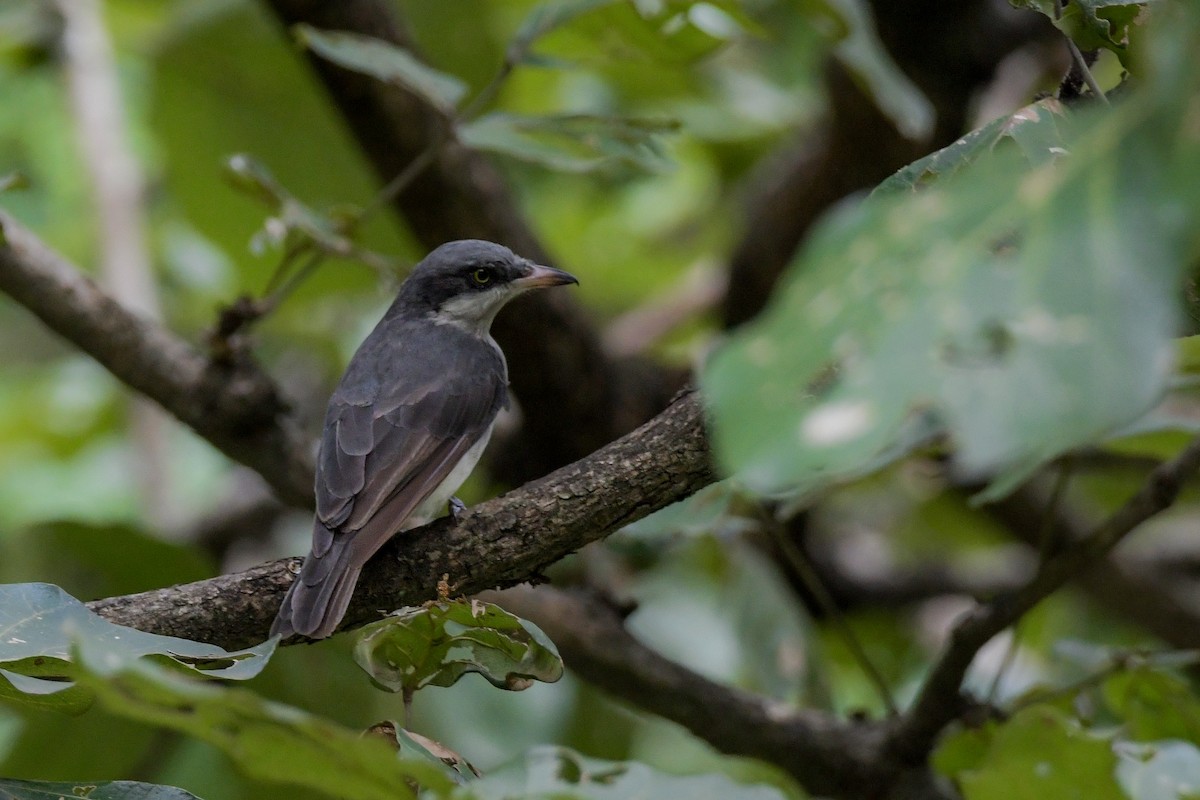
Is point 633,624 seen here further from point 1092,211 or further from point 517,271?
point 1092,211

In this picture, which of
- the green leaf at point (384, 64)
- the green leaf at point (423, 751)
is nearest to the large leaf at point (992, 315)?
the green leaf at point (423, 751)

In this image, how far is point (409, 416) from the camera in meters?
4.21

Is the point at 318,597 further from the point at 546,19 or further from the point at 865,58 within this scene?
the point at 865,58

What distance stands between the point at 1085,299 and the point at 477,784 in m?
1.07

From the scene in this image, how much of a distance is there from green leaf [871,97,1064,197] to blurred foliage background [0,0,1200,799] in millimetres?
1186

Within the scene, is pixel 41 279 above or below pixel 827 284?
above

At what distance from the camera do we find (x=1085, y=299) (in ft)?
3.70

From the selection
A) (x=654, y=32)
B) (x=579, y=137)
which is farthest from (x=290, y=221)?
(x=654, y=32)

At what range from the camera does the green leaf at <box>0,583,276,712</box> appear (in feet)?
6.89

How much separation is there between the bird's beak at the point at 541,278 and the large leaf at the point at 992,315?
11.4ft

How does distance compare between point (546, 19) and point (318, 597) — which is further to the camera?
point (546, 19)

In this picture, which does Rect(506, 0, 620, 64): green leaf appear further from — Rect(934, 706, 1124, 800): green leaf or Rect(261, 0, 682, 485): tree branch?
Rect(934, 706, 1124, 800): green leaf

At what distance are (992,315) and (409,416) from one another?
3.18m

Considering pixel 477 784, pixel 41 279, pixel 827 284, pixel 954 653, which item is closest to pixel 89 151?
pixel 41 279
